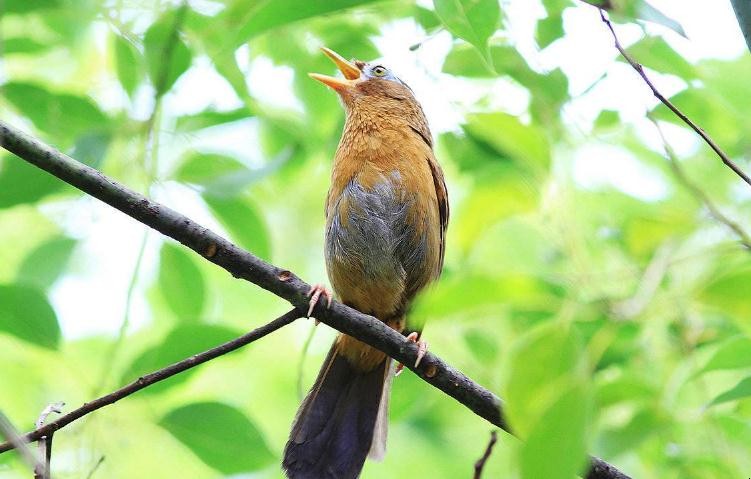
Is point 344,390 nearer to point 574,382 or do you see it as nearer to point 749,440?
point 749,440

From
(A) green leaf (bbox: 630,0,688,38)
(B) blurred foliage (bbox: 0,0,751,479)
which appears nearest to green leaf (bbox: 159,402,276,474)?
(B) blurred foliage (bbox: 0,0,751,479)

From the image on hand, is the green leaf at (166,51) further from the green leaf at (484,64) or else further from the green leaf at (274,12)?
the green leaf at (484,64)

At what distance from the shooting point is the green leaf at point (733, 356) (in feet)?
7.91

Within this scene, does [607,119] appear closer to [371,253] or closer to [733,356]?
[371,253]

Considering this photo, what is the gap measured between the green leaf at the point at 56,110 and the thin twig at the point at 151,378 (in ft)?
4.40

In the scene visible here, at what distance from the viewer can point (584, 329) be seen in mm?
3002

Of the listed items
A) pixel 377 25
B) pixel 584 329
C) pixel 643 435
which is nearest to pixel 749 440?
pixel 643 435

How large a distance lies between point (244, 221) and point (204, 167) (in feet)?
0.89

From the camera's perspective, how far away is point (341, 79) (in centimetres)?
482

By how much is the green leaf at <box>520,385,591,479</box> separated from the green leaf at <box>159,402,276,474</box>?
161 centimetres

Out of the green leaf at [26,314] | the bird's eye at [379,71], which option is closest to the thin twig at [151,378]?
the green leaf at [26,314]

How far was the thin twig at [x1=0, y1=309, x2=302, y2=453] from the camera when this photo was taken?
7.75ft

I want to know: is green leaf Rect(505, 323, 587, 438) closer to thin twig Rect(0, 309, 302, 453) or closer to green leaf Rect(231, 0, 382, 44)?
thin twig Rect(0, 309, 302, 453)

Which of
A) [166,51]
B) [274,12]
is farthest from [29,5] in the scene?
[274,12]
